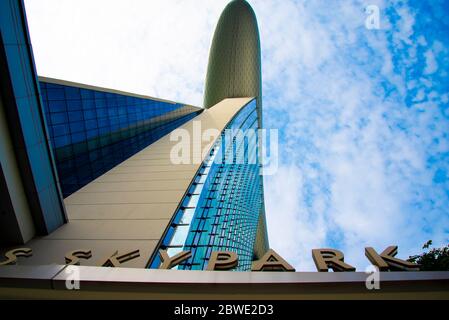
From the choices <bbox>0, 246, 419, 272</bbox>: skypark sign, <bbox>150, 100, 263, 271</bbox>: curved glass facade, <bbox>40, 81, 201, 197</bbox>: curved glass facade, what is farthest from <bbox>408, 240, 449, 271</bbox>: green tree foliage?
<bbox>40, 81, 201, 197</bbox>: curved glass facade

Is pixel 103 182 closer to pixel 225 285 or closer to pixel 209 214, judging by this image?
pixel 209 214

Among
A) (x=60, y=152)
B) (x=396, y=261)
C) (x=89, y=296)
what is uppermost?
(x=60, y=152)

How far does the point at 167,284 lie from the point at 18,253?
7460 millimetres

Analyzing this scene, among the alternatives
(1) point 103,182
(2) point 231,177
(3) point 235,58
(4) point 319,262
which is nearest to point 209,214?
(1) point 103,182

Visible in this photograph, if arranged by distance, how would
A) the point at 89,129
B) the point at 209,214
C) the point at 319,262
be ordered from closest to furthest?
the point at 319,262, the point at 89,129, the point at 209,214

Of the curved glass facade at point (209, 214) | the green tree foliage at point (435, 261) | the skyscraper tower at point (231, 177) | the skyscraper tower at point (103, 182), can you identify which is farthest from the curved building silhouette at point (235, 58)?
the green tree foliage at point (435, 261)

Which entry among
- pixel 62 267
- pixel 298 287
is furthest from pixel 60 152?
pixel 298 287

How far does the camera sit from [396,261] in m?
7.17

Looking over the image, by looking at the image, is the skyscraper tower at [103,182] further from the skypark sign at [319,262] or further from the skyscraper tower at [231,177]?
the skypark sign at [319,262]

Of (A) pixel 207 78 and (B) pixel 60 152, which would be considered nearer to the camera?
(B) pixel 60 152

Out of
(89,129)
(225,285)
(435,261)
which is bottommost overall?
(435,261)

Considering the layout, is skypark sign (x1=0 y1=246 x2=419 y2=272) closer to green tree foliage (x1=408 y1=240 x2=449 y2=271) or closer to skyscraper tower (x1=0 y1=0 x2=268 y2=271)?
skyscraper tower (x1=0 y1=0 x2=268 y2=271)

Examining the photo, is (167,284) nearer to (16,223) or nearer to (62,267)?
(62,267)

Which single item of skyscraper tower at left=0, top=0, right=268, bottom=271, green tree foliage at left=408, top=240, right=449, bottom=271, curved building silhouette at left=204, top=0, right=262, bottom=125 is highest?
curved building silhouette at left=204, top=0, right=262, bottom=125
